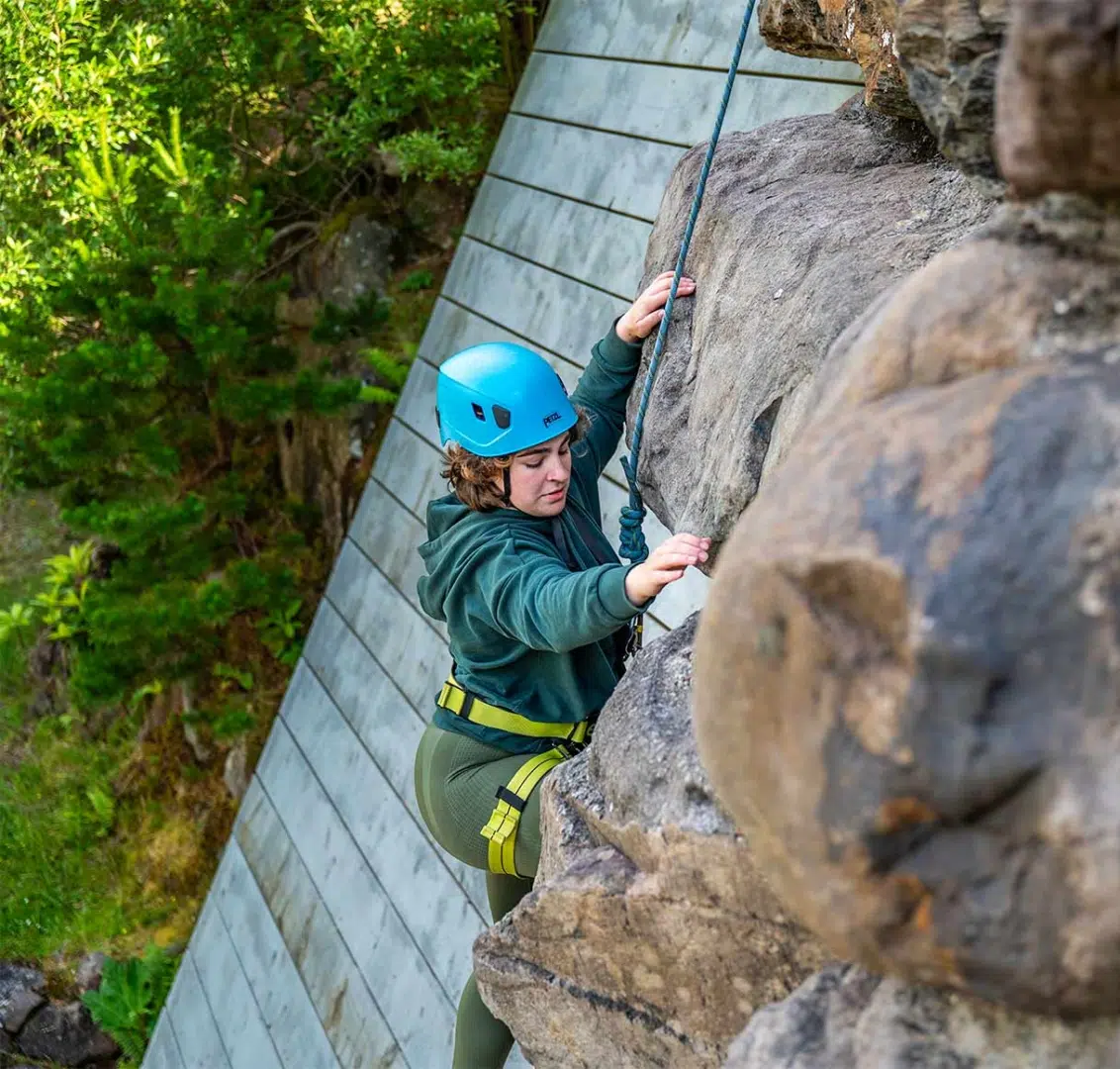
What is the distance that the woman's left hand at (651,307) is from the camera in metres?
2.33

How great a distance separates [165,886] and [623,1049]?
580 cm

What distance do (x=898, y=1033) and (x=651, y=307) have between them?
150 centimetres

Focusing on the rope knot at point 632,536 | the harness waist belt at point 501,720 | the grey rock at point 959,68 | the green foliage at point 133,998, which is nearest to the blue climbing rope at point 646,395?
the rope knot at point 632,536

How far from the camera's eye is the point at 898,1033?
1180mm

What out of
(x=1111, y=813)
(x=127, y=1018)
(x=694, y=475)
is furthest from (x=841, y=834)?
(x=127, y=1018)

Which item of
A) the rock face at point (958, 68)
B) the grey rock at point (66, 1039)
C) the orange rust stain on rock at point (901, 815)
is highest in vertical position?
the rock face at point (958, 68)

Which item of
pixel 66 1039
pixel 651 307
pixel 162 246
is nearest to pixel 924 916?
pixel 651 307

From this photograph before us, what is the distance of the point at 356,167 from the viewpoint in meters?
6.71

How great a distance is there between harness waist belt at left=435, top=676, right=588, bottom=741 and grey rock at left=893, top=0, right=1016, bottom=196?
4.06 ft

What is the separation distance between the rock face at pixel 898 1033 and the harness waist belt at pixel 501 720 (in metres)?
1.05

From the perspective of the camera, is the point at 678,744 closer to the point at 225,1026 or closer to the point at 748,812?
the point at 748,812

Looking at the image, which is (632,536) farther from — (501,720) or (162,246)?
(162,246)

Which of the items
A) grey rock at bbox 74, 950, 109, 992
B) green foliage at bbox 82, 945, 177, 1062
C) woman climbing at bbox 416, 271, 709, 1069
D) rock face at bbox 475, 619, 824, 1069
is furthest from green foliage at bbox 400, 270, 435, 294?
rock face at bbox 475, 619, 824, 1069

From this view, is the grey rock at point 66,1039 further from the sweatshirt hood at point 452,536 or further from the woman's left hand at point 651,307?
the woman's left hand at point 651,307
